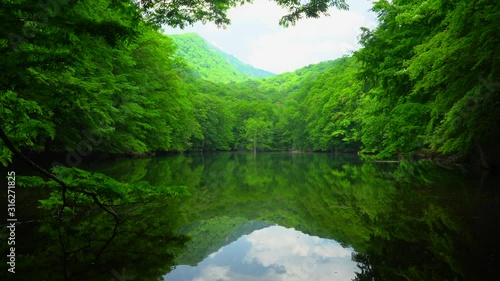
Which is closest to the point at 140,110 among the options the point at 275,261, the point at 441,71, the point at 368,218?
the point at 368,218

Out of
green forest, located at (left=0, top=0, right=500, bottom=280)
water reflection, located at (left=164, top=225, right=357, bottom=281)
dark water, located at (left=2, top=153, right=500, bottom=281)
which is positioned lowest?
water reflection, located at (left=164, top=225, right=357, bottom=281)

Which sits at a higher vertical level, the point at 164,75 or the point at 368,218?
the point at 164,75

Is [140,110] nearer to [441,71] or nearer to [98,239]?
[98,239]

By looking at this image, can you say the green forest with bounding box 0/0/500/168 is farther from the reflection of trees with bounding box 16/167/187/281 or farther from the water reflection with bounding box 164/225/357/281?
the water reflection with bounding box 164/225/357/281

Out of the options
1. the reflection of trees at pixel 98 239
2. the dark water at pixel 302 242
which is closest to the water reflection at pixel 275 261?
the dark water at pixel 302 242

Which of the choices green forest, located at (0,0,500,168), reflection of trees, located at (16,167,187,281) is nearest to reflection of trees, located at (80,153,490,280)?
reflection of trees, located at (16,167,187,281)

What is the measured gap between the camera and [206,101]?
65.9 m

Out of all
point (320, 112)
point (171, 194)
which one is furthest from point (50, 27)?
point (320, 112)

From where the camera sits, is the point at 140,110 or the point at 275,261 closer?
the point at 275,261

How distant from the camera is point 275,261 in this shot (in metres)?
5.01

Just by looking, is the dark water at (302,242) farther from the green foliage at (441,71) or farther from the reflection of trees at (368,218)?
the green foliage at (441,71)

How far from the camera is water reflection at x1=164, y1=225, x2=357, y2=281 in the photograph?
4.34m

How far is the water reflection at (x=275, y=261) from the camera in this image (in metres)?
4.34

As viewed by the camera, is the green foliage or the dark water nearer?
the dark water
